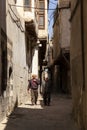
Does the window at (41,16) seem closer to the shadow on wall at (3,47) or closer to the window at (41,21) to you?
the window at (41,21)

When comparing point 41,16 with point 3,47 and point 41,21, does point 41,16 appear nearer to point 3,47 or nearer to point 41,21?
point 41,21

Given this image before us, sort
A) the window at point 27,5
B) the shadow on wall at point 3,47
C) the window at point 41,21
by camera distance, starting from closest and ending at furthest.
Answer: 1. the shadow on wall at point 3,47
2. the window at point 27,5
3. the window at point 41,21

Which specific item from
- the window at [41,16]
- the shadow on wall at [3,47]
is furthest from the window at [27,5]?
the shadow on wall at [3,47]

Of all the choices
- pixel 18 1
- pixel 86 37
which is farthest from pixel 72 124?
pixel 18 1

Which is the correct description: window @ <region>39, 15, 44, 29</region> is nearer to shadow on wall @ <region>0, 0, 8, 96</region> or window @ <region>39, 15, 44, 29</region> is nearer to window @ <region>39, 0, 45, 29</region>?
window @ <region>39, 0, 45, 29</region>

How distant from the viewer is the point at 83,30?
11.2m

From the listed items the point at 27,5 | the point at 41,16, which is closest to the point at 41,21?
the point at 41,16

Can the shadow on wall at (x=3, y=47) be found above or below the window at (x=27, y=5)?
below

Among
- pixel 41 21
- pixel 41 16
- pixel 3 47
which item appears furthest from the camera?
pixel 41 16

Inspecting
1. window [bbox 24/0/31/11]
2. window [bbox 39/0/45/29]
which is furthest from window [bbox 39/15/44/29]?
window [bbox 24/0/31/11]

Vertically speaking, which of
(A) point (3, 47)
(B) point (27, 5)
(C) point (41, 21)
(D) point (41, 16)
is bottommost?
(A) point (3, 47)

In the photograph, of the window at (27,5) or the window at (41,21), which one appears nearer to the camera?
the window at (27,5)

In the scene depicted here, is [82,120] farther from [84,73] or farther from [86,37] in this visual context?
[86,37]

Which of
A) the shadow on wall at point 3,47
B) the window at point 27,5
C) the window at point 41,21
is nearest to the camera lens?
the shadow on wall at point 3,47
